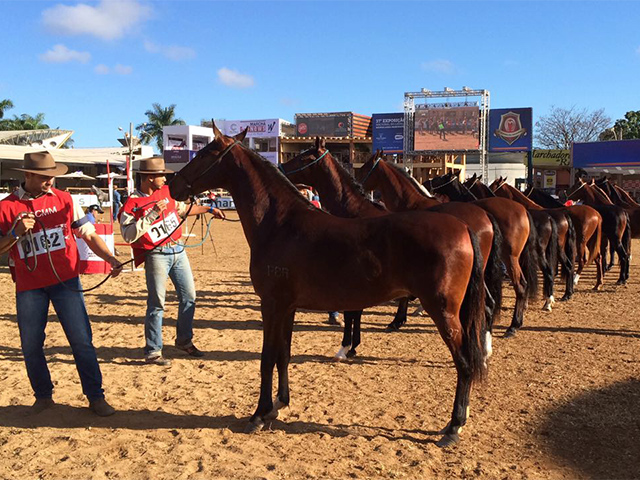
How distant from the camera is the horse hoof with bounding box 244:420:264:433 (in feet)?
13.6

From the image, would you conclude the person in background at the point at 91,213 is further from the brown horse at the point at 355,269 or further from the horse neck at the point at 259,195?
the brown horse at the point at 355,269

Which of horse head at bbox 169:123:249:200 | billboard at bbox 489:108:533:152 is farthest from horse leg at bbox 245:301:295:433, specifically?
billboard at bbox 489:108:533:152

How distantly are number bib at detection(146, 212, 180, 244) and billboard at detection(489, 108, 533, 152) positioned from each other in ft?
130

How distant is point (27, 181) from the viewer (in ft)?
14.2

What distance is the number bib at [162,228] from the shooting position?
18.7 feet

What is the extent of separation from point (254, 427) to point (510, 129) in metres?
41.9

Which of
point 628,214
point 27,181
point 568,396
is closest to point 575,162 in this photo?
point 628,214

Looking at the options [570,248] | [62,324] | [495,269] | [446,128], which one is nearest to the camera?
[62,324]

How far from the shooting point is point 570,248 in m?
9.66

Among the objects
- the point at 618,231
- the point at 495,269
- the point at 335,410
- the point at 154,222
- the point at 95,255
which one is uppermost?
the point at 154,222

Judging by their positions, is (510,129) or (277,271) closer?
(277,271)

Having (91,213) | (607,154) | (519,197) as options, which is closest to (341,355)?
(91,213)

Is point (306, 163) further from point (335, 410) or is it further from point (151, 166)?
point (335, 410)

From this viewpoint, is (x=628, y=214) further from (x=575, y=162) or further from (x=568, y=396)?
(x=575, y=162)
